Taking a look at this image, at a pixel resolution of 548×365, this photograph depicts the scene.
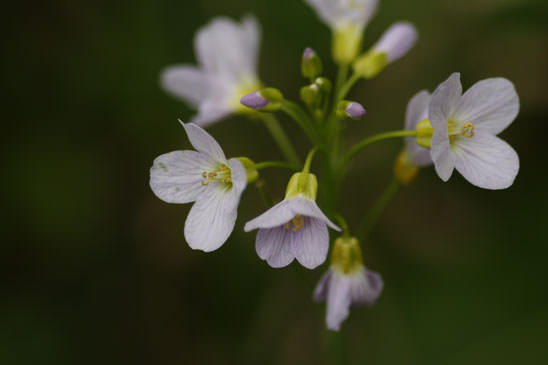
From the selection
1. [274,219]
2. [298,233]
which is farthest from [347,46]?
[274,219]

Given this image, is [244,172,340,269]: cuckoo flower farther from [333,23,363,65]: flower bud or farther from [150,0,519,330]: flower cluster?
[333,23,363,65]: flower bud

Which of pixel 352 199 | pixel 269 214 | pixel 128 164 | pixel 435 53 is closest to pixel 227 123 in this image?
pixel 128 164

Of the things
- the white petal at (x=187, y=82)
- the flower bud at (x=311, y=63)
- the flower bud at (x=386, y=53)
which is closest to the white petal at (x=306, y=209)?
the flower bud at (x=311, y=63)

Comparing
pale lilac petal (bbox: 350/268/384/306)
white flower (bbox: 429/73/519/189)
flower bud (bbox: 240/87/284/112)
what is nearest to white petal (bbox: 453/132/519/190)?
white flower (bbox: 429/73/519/189)

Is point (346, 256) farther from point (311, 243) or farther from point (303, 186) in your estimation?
point (303, 186)

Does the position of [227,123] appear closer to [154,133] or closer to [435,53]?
[154,133]

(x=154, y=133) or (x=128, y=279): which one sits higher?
(x=154, y=133)
